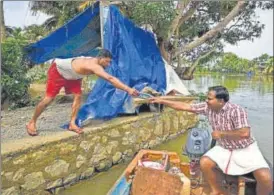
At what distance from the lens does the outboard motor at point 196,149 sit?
348 cm

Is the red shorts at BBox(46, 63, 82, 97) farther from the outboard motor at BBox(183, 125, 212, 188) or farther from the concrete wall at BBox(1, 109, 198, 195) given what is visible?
the outboard motor at BBox(183, 125, 212, 188)

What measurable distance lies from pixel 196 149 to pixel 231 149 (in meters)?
0.49

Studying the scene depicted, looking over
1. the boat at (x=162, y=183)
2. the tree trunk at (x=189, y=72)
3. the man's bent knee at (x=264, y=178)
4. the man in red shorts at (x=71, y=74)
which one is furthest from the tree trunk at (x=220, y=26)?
the man's bent knee at (x=264, y=178)

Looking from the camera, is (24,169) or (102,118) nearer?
(24,169)

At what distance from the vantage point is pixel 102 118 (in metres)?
5.81

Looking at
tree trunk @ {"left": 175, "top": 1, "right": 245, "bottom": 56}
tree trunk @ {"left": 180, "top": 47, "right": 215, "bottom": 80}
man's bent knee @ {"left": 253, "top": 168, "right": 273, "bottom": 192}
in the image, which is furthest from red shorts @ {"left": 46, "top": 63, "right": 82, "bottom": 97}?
tree trunk @ {"left": 180, "top": 47, "right": 215, "bottom": 80}

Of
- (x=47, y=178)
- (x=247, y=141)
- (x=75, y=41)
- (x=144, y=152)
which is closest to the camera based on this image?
(x=247, y=141)

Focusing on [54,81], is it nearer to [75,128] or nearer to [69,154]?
[75,128]

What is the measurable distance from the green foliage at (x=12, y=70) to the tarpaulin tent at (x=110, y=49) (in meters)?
0.90

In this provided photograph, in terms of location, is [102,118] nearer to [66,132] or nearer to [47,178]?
[66,132]

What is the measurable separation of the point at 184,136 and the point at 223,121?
502 centimetres

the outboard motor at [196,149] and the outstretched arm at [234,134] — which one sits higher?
the outstretched arm at [234,134]

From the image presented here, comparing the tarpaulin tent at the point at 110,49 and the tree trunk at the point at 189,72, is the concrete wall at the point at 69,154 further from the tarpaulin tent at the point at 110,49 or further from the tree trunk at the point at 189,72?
the tree trunk at the point at 189,72

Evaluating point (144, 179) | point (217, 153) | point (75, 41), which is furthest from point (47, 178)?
point (75, 41)
